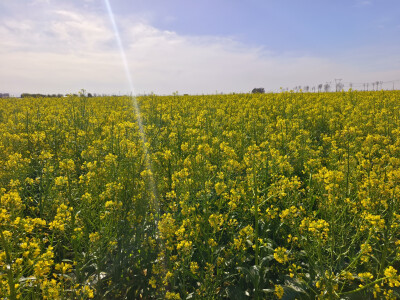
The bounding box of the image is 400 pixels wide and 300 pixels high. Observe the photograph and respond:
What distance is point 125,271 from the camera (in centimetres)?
243

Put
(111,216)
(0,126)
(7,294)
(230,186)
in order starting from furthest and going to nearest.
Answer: (0,126)
(230,186)
(111,216)
(7,294)

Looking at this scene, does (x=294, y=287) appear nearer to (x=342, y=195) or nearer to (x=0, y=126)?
(x=342, y=195)

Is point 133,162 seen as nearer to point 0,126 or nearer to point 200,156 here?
point 200,156

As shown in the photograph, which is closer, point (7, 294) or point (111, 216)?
point (7, 294)

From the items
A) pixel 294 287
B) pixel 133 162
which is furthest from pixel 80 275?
pixel 294 287

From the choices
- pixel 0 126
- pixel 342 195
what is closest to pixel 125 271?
pixel 342 195

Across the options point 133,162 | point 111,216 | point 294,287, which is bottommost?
point 294,287

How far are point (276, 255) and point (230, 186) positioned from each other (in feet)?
3.45

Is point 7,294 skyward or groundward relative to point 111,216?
groundward

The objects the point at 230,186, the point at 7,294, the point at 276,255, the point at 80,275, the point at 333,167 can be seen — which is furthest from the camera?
the point at 333,167

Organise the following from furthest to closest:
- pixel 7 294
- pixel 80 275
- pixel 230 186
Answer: pixel 230 186, pixel 80 275, pixel 7 294

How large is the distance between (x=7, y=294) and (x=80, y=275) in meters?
0.69

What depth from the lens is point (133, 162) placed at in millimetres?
3066

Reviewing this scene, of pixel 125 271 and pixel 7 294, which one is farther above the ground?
pixel 7 294
